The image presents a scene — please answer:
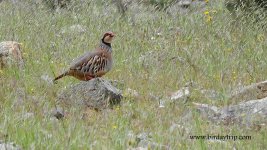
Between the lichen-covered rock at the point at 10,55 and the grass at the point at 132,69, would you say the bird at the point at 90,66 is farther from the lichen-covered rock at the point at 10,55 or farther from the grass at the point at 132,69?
the lichen-covered rock at the point at 10,55

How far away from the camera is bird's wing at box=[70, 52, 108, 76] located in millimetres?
8781

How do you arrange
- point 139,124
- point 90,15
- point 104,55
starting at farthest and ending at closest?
point 90,15 → point 104,55 → point 139,124

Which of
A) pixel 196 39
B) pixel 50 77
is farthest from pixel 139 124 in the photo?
pixel 196 39

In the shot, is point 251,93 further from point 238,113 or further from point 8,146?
point 8,146

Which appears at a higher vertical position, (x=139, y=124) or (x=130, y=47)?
(x=130, y=47)

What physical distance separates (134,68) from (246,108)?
3.07 m

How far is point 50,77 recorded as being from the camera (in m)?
9.65

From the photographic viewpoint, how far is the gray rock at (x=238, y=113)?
726 cm

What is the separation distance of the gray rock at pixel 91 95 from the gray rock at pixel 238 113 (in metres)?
1.12

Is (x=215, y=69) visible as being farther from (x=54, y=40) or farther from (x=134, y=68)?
(x=54, y=40)

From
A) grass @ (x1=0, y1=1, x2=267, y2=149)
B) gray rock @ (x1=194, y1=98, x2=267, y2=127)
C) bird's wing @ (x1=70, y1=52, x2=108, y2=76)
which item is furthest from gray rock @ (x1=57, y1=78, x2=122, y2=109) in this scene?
gray rock @ (x1=194, y1=98, x2=267, y2=127)

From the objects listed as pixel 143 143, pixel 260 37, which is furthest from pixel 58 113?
pixel 260 37

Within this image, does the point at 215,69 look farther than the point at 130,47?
No

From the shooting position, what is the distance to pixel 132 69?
33.7ft
